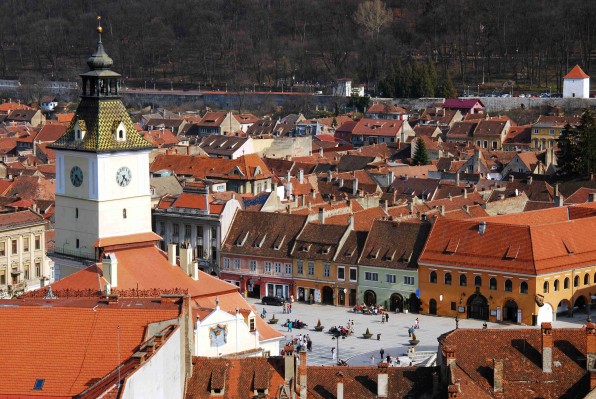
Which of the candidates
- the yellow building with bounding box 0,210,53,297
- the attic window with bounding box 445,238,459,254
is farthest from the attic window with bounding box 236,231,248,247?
the attic window with bounding box 445,238,459,254

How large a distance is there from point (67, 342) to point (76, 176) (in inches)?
767

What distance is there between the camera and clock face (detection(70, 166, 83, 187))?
51188 mm

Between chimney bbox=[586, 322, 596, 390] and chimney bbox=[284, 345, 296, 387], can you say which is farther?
chimney bbox=[586, 322, 596, 390]

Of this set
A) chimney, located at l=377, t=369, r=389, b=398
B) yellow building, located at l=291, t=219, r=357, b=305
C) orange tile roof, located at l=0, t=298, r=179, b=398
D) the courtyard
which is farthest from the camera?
yellow building, located at l=291, t=219, r=357, b=305

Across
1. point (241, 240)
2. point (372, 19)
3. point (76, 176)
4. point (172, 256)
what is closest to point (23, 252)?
point (241, 240)

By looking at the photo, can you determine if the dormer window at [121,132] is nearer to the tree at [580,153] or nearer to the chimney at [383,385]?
the chimney at [383,385]

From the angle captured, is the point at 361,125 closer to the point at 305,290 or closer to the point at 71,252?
the point at 305,290

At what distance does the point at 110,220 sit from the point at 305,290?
2338cm

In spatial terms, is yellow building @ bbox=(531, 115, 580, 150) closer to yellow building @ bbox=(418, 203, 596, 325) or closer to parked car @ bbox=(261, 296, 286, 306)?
yellow building @ bbox=(418, 203, 596, 325)

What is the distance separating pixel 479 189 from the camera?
301 feet

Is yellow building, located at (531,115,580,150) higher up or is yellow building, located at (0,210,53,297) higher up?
yellow building, located at (531,115,580,150)

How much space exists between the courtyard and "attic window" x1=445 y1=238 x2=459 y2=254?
3.32 m

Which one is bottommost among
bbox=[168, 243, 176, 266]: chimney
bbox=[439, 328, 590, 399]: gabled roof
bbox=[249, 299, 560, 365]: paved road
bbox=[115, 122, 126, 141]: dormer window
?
bbox=[249, 299, 560, 365]: paved road

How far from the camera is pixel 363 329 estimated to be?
213ft
